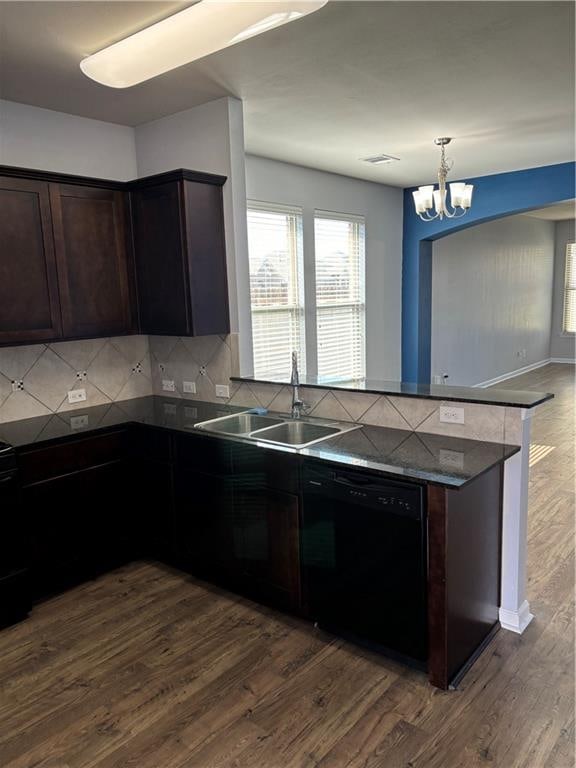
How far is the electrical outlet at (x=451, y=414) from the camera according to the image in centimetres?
262

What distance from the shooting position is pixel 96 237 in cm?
336

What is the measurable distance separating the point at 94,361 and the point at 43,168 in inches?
47.1

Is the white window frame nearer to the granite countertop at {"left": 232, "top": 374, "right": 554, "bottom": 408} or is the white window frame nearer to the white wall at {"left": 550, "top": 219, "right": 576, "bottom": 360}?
the granite countertop at {"left": 232, "top": 374, "right": 554, "bottom": 408}

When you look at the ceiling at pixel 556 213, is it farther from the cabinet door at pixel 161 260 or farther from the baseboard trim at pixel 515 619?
the baseboard trim at pixel 515 619

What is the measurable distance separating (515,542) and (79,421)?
7.97ft

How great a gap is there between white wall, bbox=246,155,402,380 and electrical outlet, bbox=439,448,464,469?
2965 millimetres

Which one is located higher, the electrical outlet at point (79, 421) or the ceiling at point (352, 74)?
the ceiling at point (352, 74)

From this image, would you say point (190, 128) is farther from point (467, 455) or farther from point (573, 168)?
point (573, 168)

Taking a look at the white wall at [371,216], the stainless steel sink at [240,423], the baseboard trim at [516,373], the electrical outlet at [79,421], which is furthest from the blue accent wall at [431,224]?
the electrical outlet at [79,421]

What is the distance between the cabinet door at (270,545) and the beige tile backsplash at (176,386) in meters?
0.65

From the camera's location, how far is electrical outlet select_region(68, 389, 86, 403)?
358cm

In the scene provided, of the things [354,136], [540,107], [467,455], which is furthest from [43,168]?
[540,107]

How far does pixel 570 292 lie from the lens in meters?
10.9

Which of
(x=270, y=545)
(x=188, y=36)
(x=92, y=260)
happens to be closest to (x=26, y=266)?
(x=92, y=260)
